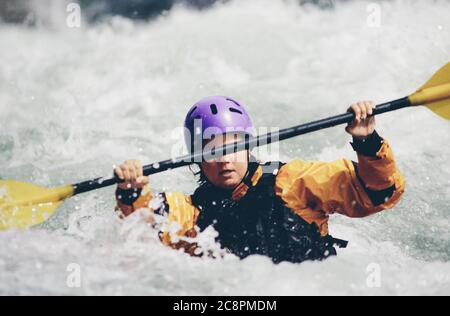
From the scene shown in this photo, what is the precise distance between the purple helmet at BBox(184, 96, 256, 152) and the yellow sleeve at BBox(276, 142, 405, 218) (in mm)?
321

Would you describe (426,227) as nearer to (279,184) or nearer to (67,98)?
(279,184)

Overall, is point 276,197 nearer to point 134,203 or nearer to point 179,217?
point 179,217

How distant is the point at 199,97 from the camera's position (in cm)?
631

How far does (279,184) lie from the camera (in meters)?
2.93

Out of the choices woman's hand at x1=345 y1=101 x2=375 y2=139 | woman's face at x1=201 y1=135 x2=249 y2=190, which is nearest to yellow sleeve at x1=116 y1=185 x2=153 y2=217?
woman's face at x1=201 y1=135 x2=249 y2=190

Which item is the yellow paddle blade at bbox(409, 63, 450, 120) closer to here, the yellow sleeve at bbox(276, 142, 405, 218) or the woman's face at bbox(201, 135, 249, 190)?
the yellow sleeve at bbox(276, 142, 405, 218)

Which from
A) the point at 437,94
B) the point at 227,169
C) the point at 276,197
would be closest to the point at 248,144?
the point at 227,169

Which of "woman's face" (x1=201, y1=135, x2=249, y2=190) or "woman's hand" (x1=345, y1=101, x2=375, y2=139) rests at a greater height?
"woman's hand" (x1=345, y1=101, x2=375, y2=139)

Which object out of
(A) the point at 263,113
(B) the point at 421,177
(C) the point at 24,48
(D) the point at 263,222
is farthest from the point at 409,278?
(C) the point at 24,48

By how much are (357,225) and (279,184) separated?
5.50 ft

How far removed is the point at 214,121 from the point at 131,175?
1.63 feet

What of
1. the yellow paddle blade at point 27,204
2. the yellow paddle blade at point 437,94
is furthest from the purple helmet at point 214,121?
the yellow paddle blade at point 437,94

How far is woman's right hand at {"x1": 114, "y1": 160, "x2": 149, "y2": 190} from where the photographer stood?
2.85 m

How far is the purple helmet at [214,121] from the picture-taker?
3.05 m
